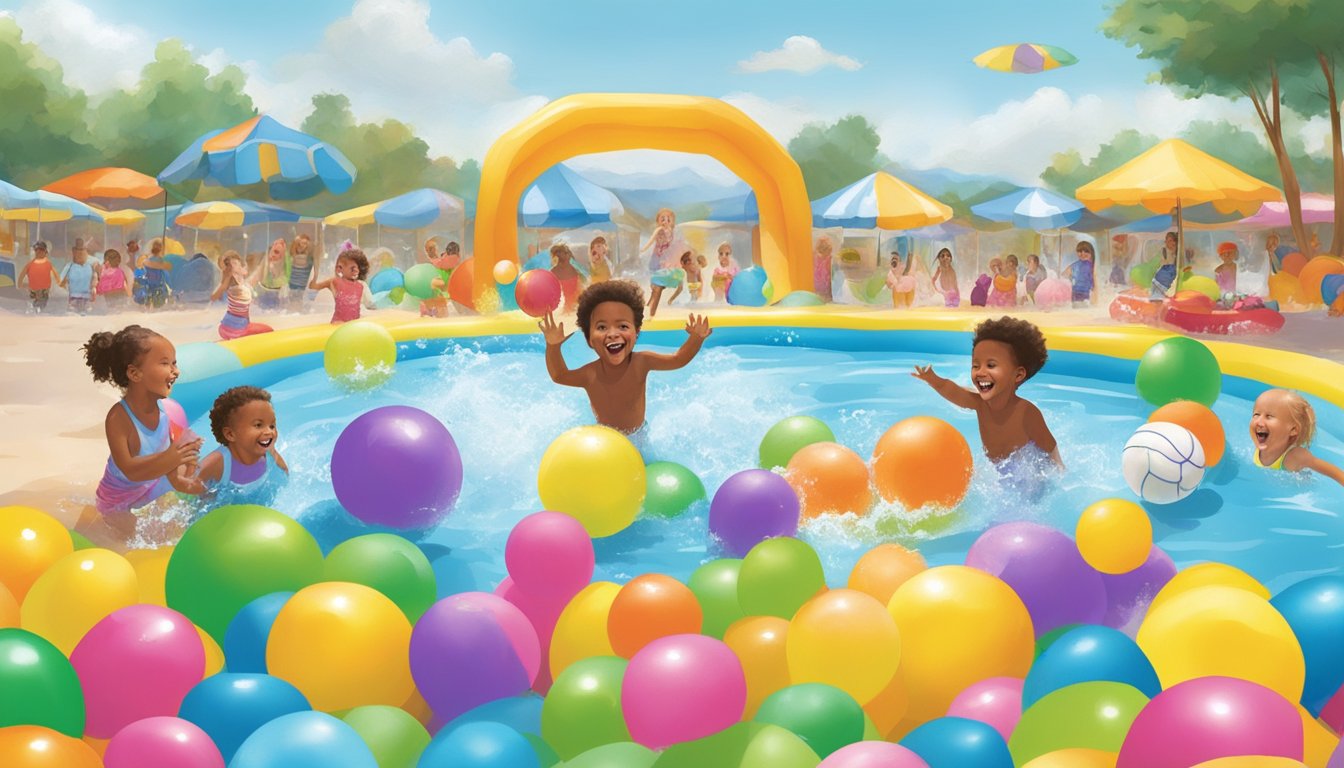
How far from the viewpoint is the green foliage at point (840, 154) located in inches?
2042

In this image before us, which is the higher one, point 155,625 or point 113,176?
point 113,176

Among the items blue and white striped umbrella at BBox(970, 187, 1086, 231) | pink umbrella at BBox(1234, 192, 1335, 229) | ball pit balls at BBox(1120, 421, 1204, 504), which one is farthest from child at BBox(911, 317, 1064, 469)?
pink umbrella at BBox(1234, 192, 1335, 229)

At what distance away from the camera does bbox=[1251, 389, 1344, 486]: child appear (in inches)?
210

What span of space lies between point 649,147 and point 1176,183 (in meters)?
6.14

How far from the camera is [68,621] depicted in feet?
11.4

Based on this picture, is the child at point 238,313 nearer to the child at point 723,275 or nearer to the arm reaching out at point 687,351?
the arm reaching out at point 687,351

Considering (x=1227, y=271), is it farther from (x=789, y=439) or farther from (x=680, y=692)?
(x=680, y=692)

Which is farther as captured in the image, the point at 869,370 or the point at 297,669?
the point at 869,370

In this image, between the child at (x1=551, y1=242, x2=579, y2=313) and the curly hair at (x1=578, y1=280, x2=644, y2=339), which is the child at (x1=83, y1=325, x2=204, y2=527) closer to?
the curly hair at (x1=578, y1=280, x2=644, y2=339)

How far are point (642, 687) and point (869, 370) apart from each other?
295 inches

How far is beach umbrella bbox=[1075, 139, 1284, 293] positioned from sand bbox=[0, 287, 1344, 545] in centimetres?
150

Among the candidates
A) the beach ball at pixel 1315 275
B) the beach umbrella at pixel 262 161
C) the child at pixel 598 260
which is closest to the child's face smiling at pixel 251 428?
the child at pixel 598 260

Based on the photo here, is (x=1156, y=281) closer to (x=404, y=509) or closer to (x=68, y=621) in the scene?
(x=404, y=509)

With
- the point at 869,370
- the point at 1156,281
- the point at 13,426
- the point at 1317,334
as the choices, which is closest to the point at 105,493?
the point at 13,426
